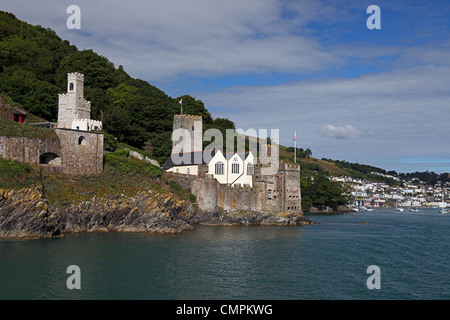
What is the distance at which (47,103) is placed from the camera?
53219 mm

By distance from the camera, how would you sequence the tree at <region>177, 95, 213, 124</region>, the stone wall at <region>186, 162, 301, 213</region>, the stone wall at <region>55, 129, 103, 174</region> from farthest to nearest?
the tree at <region>177, 95, 213, 124</region>
the stone wall at <region>186, 162, 301, 213</region>
the stone wall at <region>55, 129, 103, 174</region>

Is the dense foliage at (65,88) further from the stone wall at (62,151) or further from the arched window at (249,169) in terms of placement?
the arched window at (249,169)

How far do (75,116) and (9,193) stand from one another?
659 inches

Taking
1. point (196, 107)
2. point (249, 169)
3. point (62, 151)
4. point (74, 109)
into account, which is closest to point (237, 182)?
point (249, 169)

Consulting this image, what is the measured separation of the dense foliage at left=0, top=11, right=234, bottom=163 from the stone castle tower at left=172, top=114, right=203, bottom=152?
1965mm

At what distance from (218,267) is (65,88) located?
40.1m

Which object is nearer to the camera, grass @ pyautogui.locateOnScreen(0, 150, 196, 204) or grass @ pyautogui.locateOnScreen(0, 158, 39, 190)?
grass @ pyautogui.locateOnScreen(0, 158, 39, 190)

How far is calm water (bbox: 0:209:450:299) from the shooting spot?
74.2ft

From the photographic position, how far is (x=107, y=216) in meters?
39.5

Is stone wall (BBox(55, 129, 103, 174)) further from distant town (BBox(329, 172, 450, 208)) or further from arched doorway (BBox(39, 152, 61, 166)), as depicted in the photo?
distant town (BBox(329, 172, 450, 208))

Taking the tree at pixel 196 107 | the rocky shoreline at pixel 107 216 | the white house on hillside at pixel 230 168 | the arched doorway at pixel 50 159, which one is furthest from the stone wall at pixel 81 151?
the tree at pixel 196 107

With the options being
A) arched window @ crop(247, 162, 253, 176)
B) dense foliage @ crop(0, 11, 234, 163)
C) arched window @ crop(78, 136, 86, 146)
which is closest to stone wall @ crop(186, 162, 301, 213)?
arched window @ crop(247, 162, 253, 176)

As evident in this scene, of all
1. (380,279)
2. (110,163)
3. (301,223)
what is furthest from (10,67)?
(380,279)
